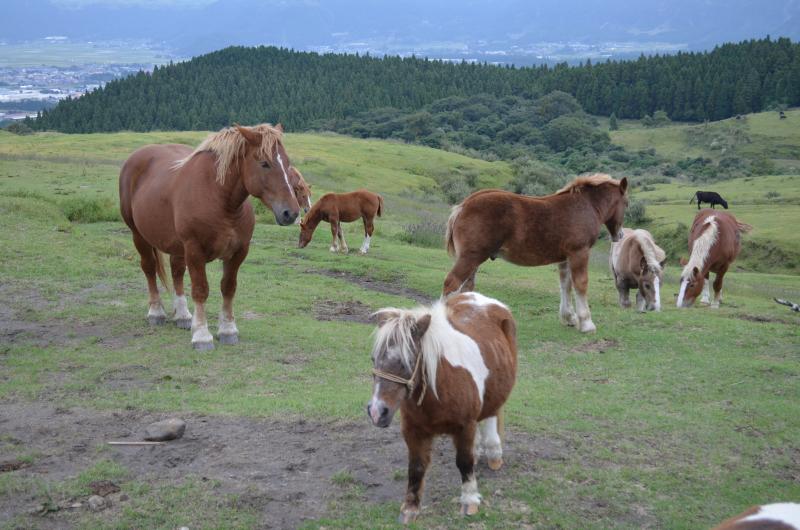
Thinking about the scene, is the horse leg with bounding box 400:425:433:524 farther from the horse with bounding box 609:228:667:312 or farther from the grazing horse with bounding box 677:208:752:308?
the grazing horse with bounding box 677:208:752:308

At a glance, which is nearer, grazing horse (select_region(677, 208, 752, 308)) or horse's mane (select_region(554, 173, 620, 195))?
horse's mane (select_region(554, 173, 620, 195))

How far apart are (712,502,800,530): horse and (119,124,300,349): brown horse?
6.89 metres

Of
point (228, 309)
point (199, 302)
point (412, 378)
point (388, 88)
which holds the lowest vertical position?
point (228, 309)

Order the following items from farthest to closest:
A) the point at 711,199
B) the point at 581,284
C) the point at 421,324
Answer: the point at 711,199
the point at 581,284
the point at 421,324

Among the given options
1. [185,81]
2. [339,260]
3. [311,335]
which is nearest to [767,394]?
[311,335]

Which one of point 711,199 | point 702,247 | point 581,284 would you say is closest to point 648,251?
point 702,247

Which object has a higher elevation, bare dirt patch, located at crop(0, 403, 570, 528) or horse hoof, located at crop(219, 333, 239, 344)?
bare dirt patch, located at crop(0, 403, 570, 528)

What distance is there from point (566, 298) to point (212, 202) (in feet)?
20.8

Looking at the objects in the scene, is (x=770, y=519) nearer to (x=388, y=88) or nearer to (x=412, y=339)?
(x=412, y=339)

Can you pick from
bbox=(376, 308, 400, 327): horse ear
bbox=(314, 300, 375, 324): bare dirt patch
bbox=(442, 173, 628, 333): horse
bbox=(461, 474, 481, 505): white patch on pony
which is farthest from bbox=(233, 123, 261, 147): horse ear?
bbox=(461, 474, 481, 505): white patch on pony

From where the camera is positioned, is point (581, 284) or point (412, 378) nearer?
point (412, 378)

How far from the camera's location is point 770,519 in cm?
400

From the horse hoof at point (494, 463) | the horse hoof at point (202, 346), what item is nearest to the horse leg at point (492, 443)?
the horse hoof at point (494, 463)

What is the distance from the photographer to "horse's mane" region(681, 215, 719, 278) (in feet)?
54.4
